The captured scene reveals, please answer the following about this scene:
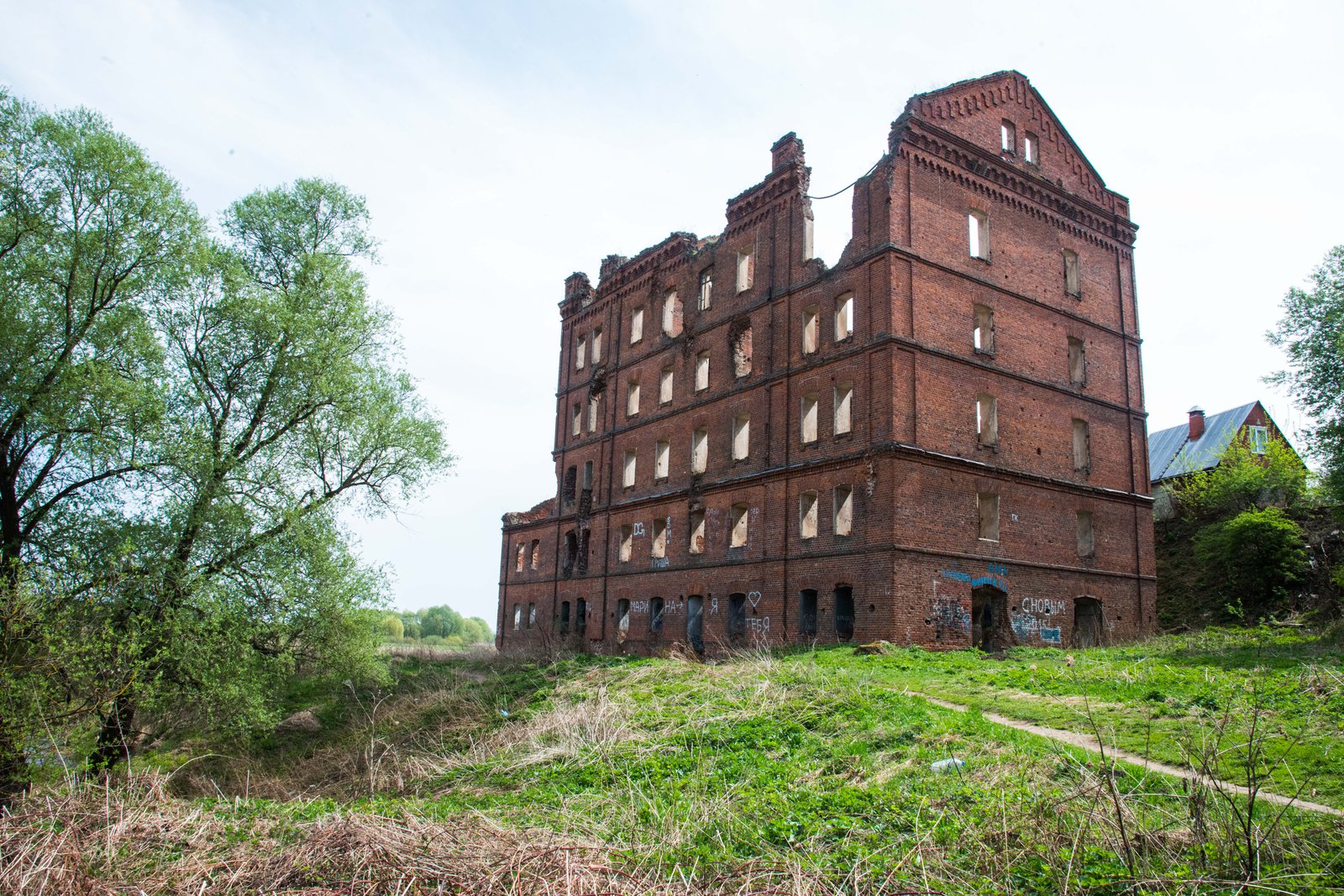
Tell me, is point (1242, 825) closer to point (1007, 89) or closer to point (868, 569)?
point (868, 569)

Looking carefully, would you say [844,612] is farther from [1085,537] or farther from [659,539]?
[659,539]

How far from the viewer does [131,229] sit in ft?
52.4

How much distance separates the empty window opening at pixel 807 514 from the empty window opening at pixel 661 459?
22.8ft

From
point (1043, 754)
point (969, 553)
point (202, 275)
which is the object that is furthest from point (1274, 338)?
point (202, 275)

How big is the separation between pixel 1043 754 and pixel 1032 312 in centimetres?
1859

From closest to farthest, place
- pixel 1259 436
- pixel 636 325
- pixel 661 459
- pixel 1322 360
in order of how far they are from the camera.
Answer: pixel 1322 360 → pixel 661 459 → pixel 636 325 → pixel 1259 436

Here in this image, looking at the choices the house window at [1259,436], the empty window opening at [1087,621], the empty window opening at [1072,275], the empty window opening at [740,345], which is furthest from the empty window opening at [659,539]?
the house window at [1259,436]

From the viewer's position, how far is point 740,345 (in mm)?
27391

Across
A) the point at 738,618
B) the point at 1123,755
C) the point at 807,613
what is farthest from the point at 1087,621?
the point at 1123,755

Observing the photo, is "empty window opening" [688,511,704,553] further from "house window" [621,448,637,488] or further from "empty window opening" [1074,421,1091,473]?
"empty window opening" [1074,421,1091,473]

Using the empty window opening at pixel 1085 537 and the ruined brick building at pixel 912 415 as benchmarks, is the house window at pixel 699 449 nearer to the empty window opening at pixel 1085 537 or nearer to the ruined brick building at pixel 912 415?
the ruined brick building at pixel 912 415

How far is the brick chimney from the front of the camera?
126 ft

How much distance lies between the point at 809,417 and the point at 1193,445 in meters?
22.9

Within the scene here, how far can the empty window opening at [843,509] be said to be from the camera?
73.0 ft
